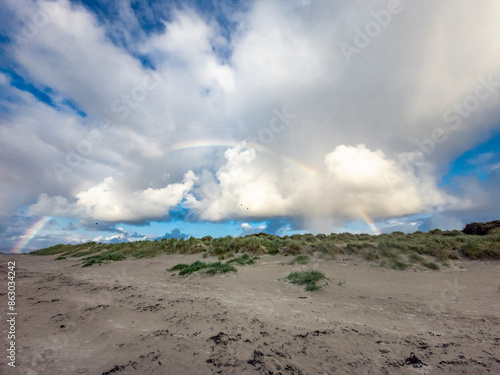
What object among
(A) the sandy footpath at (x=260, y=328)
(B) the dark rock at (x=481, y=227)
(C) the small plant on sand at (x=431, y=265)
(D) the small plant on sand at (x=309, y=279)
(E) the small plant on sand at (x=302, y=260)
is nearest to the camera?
(A) the sandy footpath at (x=260, y=328)

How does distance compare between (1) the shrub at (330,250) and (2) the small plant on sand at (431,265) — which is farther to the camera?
(1) the shrub at (330,250)

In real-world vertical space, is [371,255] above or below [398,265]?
above

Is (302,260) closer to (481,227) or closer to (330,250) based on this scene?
(330,250)

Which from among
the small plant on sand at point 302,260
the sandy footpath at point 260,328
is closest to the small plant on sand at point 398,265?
the sandy footpath at point 260,328

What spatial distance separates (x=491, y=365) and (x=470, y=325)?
7.54ft

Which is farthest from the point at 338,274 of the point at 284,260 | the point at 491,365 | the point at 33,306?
the point at 33,306

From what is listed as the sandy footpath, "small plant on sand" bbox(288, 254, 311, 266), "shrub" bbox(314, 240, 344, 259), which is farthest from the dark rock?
"small plant on sand" bbox(288, 254, 311, 266)

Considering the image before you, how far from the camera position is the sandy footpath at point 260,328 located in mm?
3982

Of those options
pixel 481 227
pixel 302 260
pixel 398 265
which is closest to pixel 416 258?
pixel 398 265

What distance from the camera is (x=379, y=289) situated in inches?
367

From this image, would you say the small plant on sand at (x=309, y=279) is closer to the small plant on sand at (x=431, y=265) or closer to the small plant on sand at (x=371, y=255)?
the small plant on sand at (x=371, y=255)

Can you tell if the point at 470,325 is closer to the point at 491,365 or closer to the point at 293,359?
the point at 491,365

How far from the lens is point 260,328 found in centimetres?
557

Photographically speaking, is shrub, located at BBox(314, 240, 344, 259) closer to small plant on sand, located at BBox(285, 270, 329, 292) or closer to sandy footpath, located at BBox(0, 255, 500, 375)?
sandy footpath, located at BBox(0, 255, 500, 375)
